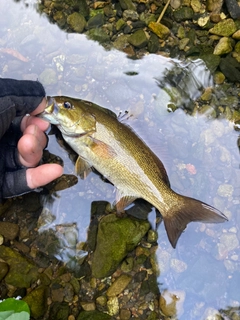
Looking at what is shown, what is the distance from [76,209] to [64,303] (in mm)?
915

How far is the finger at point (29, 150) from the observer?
124 inches

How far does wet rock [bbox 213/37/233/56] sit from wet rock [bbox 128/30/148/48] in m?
0.80

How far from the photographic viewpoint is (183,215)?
11.2 ft

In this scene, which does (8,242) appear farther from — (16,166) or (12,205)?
(16,166)

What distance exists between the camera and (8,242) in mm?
3727

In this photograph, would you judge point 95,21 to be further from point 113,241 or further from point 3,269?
point 3,269

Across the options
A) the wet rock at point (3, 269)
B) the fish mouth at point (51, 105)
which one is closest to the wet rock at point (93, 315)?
the wet rock at point (3, 269)

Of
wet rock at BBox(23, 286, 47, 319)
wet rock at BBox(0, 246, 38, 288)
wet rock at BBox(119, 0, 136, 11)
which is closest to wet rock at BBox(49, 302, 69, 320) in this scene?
wet rock at BBox(23, 286, 47, 319)

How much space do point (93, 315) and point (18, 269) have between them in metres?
0.85

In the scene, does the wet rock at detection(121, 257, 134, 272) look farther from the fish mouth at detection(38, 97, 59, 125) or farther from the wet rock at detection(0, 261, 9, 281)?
the fish mouth at detection(38, 97, 59, 125)

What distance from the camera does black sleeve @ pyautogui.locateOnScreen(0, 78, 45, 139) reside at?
3148 millimetres

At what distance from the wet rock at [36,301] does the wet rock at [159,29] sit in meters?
2.96

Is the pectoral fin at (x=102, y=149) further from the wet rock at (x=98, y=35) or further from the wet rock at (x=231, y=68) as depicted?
the wet rock at (x=231, y=68)

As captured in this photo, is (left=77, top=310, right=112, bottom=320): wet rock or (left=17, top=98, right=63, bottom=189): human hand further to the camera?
(left=77, top=310, right=112, bottom=320): wet rock
